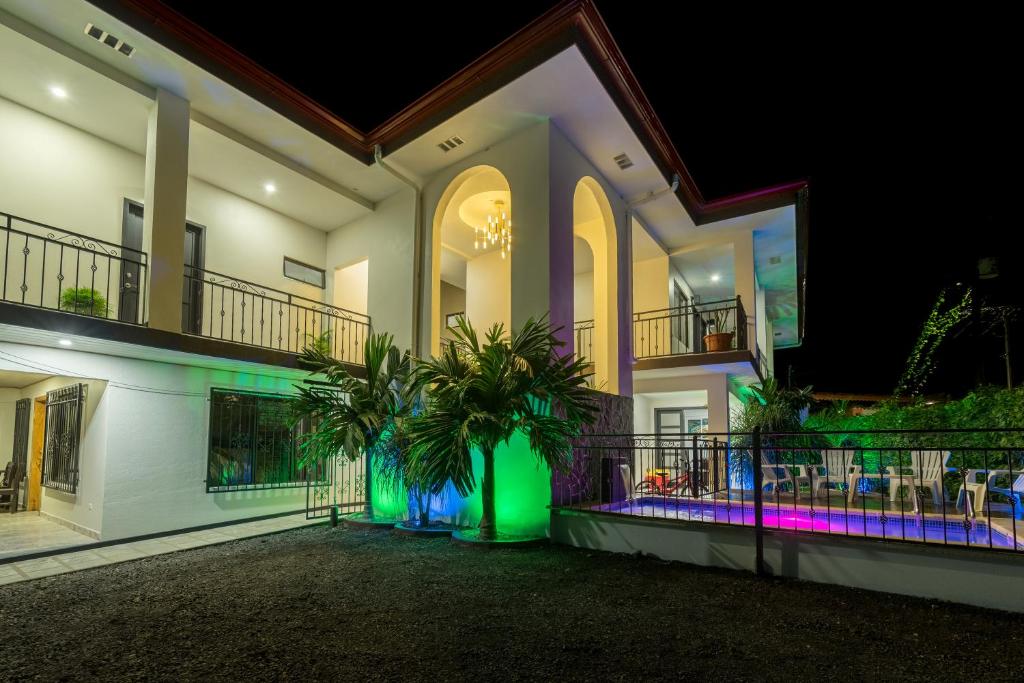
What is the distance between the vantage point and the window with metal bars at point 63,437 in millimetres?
7434

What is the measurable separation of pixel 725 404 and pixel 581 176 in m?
5.58

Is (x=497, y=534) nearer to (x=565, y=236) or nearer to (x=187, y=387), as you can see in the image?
(x=565, y=236)

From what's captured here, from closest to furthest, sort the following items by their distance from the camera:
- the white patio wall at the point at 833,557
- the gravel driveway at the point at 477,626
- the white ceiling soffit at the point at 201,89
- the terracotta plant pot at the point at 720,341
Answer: the gravel driveway at the point at 477,626, the white patio wall at the point at 833,557, the white ceiling soffit at the point at 201,89, the terracotta plant pot at the point at 720,341

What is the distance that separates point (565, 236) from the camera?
25.2ft

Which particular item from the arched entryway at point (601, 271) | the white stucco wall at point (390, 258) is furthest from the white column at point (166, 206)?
the arched entryway at point (601, 271)

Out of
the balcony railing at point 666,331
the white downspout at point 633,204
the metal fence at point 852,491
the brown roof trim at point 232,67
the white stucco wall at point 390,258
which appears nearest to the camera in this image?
the metal fence at point 852,491

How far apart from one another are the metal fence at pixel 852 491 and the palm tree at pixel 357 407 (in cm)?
242

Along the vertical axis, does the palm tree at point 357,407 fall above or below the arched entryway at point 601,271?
below

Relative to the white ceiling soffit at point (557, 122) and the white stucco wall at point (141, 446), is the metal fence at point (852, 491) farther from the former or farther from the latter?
the white stucco wall at point (141, 446)

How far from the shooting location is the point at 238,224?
9.44 metres

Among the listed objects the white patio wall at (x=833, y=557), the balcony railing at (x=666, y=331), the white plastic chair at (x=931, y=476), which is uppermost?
the balcony railing at (x=666, y=331)

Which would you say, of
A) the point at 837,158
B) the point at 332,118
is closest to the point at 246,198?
the point at 332,118

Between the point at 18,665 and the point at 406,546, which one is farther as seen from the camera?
the point at 406,546

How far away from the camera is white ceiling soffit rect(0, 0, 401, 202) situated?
571 cm
